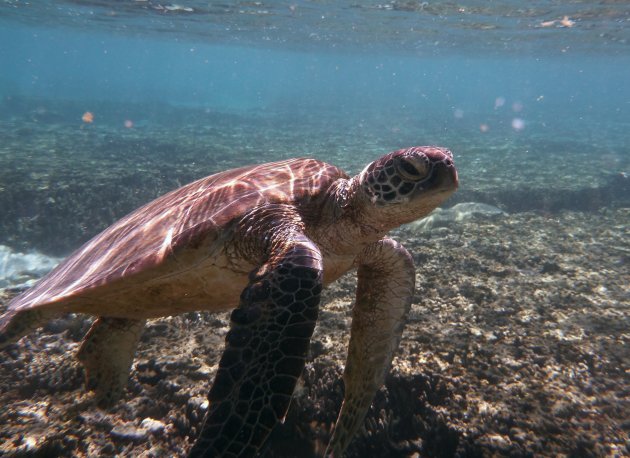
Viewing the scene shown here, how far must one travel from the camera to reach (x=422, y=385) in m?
2.86

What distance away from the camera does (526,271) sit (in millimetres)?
5285

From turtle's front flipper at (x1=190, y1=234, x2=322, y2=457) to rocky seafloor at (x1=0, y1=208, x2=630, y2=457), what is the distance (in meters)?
1.27

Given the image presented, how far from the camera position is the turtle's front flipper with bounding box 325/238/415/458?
2.49 metres

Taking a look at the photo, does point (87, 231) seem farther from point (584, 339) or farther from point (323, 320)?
point (584, 339)

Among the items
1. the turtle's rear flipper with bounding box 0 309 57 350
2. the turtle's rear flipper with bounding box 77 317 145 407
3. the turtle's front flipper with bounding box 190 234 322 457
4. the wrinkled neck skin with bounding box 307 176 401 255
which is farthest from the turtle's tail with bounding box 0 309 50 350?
the wrinkled neck skin with bounding box 307 176 401 255

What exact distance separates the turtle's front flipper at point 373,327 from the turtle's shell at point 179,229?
837 millimetres

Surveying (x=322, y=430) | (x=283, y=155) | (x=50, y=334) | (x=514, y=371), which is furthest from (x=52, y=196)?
(x=514, y=371)

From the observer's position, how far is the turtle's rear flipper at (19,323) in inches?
111

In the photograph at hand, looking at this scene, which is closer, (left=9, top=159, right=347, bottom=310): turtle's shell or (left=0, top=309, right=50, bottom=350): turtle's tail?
(left=9, top=159, right=347, bottom=310): turtle's shell

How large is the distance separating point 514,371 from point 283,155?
13.0 metres

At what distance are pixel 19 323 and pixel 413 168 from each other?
318cm

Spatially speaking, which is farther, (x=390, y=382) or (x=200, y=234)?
(x=390, y=382)

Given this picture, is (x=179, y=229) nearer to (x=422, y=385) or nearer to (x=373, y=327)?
(x=373, y=327)

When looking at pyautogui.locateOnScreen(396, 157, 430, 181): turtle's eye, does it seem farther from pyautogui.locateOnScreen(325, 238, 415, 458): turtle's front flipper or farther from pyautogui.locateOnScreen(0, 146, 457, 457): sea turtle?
pyautogui.locateOnScreen(325, 238, 415, 458): turtle's front flipper
